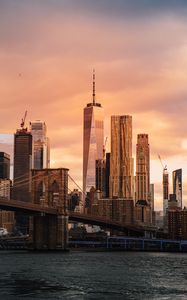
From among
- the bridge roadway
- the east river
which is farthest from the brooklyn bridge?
the east river

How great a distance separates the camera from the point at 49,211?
438 ft

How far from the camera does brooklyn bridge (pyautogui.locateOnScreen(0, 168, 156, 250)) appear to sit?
128375 millimetres

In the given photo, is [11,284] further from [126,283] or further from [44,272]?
[44,272]

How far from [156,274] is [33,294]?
84.2ft

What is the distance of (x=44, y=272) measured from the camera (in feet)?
227

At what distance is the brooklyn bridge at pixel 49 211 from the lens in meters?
128

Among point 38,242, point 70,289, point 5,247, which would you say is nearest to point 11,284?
point 70,289

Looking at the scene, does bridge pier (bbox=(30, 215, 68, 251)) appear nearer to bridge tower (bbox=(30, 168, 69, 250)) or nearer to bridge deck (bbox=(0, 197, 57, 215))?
bridge tower (bbox=(30, 168, 69, 250))

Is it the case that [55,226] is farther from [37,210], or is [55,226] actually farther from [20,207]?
[20,207]

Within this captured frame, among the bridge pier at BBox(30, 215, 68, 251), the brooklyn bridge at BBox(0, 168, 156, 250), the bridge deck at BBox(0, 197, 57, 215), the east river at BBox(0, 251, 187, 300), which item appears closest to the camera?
the east river at BBox(0, 251, 187, 300)

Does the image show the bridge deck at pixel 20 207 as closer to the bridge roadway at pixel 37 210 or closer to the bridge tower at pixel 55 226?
the bridge roadway at pixel 37 210

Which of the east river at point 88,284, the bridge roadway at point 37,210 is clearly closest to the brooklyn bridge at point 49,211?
the bridge roadway at point 37,210

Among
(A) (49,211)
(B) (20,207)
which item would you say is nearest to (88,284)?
(B) (20,207)

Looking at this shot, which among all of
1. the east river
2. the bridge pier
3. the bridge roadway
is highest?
the bridge roadway
